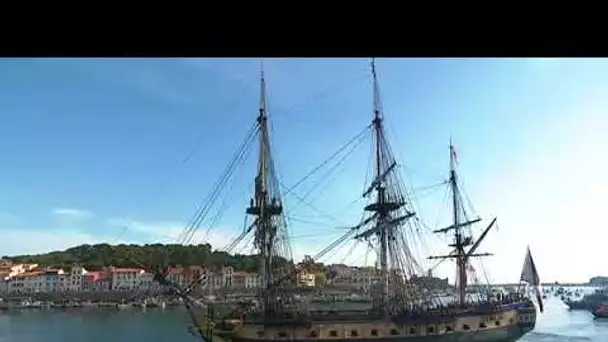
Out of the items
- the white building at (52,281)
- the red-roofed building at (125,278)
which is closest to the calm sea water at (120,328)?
the red-roofed building at (125,278)

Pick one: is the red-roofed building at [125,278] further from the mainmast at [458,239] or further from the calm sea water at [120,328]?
the mainmast at [458,239]

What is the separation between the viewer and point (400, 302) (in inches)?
711

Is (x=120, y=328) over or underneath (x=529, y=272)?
underneath

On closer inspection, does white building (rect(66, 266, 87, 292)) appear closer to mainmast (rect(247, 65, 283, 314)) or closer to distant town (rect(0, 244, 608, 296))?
distant town (rect(0, 244, 608, 296))

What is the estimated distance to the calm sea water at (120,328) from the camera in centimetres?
2361

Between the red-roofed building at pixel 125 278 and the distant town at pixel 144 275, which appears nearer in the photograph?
the distant town at pixel 144 275

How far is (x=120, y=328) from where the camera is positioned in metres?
28.7

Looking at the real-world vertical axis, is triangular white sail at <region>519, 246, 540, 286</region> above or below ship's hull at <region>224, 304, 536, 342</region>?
above

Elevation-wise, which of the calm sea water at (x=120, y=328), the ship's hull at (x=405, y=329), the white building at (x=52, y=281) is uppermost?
the white building at (x=52, y=281)

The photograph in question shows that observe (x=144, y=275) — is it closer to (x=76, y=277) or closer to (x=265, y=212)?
(x=76, y=277)

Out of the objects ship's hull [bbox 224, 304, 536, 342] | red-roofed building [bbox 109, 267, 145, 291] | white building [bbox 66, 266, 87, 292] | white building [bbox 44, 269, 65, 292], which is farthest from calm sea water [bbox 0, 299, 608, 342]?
ship's hull [bbox 224, 304, 536, 342]

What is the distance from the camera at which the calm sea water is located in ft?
77.5

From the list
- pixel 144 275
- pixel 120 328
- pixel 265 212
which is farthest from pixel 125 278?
pixel 265 212
